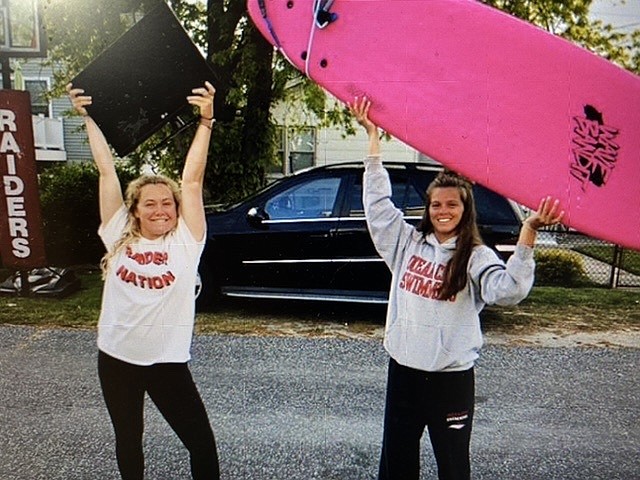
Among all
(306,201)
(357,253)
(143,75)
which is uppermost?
(143,75)

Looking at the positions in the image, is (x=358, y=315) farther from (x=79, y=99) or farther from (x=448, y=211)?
(x=79, y=99)

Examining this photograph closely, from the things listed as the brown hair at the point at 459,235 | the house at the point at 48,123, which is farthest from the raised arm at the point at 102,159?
the brown hair at the point at 459,235

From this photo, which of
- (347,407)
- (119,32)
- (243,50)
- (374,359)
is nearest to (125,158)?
(119,32)

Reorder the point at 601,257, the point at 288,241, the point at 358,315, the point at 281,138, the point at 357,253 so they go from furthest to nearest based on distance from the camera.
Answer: the point at 358,315 < the point at 357,253 < the point at 288,241 < the point at 281,138 < the point at 601,257

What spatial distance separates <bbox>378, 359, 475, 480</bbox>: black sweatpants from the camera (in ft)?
5.44

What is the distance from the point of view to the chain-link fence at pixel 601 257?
2.01 metres

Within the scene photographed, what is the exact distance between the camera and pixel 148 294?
5.36 ft

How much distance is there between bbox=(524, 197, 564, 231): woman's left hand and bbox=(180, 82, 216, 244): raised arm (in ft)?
3.15

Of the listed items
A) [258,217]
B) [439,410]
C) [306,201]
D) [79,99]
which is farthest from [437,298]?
[306,201]

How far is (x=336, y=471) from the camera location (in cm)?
237

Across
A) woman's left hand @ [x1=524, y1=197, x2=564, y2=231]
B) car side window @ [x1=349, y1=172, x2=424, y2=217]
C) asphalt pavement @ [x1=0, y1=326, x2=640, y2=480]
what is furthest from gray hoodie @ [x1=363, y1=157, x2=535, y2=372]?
car side window @ [x1=349, y1=172, x2=424, y2=217]

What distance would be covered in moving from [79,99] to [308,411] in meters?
1.97

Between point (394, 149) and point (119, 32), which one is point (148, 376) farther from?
point (394, 149)

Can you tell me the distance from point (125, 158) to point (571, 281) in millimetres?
2666
